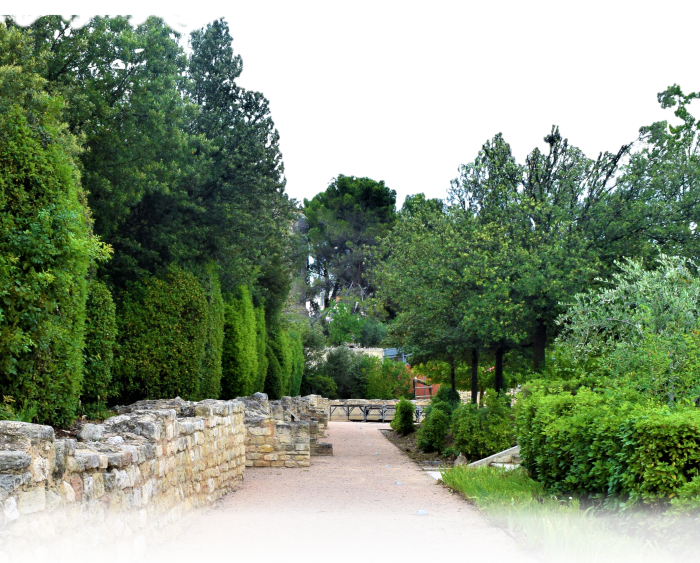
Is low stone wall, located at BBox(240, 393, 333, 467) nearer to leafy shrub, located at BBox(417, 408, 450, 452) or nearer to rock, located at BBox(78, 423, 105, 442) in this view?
leafy shrub, located at BBox(417, 408, 450, 452)

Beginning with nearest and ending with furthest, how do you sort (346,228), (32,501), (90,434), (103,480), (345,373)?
(32,501) → (103,480) → (90,434) → (345,373) → (346,228)

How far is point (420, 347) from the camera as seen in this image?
1917 centimetres

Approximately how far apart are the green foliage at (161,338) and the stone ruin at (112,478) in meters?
3.16

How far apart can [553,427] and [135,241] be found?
9416 mm

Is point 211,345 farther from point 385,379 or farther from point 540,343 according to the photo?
point 385,379

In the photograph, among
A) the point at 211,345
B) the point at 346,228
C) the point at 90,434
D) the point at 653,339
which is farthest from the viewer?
the point at 346,228

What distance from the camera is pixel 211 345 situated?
1554cm

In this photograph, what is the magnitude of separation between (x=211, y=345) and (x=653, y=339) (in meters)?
10.2

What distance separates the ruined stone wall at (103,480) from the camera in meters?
3.73

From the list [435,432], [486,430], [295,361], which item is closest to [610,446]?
[486,430]

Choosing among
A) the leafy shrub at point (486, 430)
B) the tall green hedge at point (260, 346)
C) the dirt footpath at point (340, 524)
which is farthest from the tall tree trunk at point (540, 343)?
the tall green hedge at point (260, 346)

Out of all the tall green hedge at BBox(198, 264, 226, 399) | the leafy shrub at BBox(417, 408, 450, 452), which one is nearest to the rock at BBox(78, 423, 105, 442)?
the tall green hedge at BBox(198, 264, 226, 399)

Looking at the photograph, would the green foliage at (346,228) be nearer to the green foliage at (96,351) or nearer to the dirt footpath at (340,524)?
the dirt footpath at (340,524)

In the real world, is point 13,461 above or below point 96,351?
below
